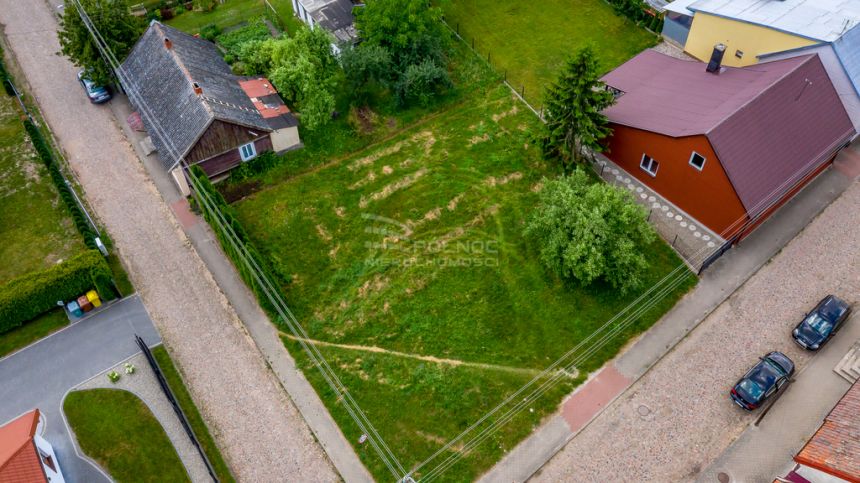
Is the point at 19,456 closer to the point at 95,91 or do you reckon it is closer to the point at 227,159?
the point at 227,159

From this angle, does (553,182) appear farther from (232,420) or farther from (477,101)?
(232,420)

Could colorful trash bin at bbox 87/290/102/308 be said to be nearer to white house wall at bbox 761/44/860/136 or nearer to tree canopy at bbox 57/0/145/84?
tree canopy at bbox 57/0/145/84

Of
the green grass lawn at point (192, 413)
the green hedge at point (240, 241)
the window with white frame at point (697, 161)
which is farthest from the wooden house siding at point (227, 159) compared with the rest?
the window with white frame at point (697, 161)

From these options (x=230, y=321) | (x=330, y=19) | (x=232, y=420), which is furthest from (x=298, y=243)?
(x=330, y=19)

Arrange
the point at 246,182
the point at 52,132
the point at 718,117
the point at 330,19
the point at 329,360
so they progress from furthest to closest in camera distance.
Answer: the point at 330,19
the point at 52,132
the point at 246,182
the point at 718,117
the point at 329,360

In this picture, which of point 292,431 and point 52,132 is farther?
point 52,132

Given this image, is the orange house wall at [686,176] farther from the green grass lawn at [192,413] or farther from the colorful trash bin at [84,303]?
the colorful trash bin at [84,303]

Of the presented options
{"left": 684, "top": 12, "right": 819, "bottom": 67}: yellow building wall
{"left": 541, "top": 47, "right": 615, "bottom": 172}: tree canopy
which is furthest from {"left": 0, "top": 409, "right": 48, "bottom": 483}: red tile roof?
{"left": 684, "top": 12, "right": 819, "bottom": 67}: yellow building wall
